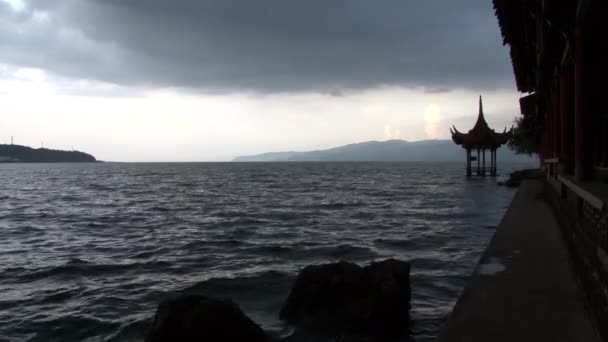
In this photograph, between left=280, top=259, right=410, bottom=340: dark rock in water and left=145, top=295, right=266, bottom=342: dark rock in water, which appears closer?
left=145, top=295, right=266, bottom=342: dark rock in water

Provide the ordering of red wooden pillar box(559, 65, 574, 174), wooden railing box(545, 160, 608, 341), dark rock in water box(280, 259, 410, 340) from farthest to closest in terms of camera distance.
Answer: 1. red wooden pillar box(559, 65, 574, 174)
2. dark rock in water box(280, 259, 410, 340)
3. wooden railing box(545, 160, 608, 341)

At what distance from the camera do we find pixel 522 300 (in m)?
5.68

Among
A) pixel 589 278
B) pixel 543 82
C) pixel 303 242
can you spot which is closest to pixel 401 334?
pixel 589 278

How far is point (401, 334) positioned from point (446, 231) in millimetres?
10606

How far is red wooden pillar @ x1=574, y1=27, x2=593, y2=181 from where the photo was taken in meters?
7.14

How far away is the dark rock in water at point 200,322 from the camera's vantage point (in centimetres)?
639

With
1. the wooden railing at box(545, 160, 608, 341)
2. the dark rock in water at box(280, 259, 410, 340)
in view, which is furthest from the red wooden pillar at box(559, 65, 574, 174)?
the dark rock in water at box(280, 259, 410, 340)

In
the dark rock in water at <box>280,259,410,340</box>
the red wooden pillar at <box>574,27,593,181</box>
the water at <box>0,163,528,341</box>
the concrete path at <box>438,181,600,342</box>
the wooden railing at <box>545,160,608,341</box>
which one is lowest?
the water at <box>0,163,528,341</box>

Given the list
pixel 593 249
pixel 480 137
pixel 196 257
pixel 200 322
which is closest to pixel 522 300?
pixel 593 249

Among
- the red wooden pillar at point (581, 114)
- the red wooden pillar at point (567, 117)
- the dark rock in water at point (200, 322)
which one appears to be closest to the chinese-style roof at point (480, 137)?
the red wooden pillar at point (567, 117)

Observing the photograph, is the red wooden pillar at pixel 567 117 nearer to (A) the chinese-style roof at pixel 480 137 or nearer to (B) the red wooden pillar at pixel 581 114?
(B) the red wooden pillar at pixel 581 114

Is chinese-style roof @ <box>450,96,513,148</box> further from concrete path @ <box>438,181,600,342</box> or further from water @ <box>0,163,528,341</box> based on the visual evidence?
concrete path @ <box>438,181,600,342</box>

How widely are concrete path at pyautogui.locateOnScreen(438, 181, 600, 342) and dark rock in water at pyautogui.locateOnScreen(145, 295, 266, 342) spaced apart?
3024mm

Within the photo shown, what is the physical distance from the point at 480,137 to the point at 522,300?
54.1m
